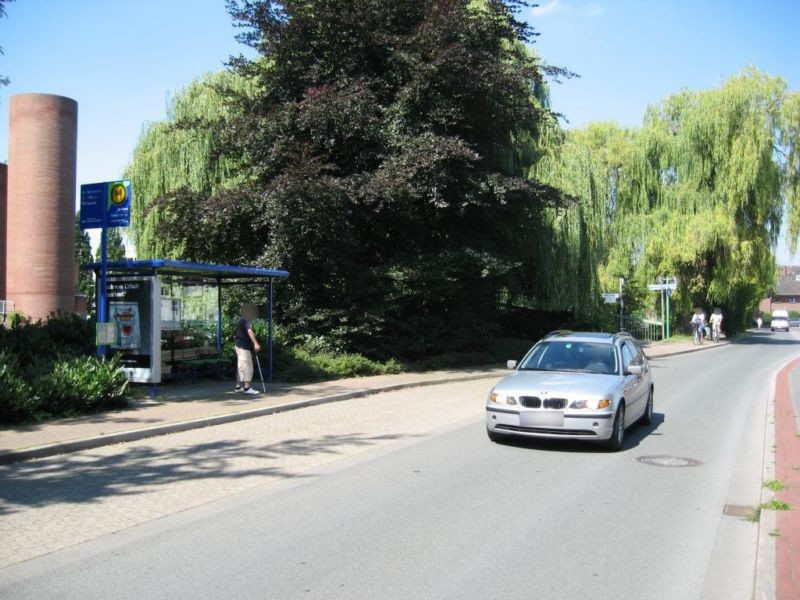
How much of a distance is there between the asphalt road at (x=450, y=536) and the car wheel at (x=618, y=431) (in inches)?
6.6

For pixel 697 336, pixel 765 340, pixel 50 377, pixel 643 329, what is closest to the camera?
pixel 50 377

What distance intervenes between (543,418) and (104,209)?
892cm

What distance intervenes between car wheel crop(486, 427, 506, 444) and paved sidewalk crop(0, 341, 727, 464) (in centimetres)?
446

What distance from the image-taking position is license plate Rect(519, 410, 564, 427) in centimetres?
845

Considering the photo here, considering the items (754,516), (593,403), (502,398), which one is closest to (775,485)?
(754,516)

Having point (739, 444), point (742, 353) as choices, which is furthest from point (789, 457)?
point (742, 353)

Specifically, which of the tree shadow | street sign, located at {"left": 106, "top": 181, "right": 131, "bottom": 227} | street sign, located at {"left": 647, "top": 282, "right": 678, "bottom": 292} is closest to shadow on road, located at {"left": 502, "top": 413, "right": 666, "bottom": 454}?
the tree shadow

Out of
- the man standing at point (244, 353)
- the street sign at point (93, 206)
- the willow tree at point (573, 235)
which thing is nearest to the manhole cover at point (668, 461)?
the man standing at point (244, 353)

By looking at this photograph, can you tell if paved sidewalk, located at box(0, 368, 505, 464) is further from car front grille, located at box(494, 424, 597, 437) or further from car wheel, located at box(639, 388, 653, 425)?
car wheel, located at box(639, 388, 653, 425)

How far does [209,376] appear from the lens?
16500 millimetres

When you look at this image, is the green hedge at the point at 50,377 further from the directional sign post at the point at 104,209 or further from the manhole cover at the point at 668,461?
the manhole cover at the point at 668,461

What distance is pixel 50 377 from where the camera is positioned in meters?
10.8

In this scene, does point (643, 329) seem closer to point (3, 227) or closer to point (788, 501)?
point (788, 501)

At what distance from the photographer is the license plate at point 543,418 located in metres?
8.45
